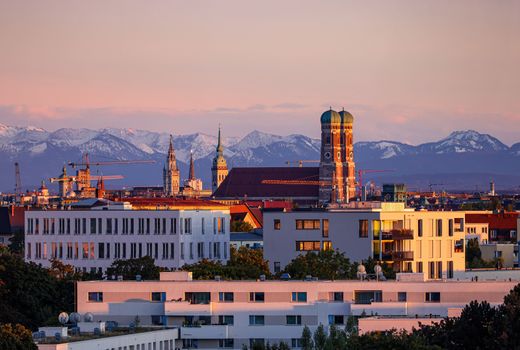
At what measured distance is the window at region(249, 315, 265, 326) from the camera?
82.1m

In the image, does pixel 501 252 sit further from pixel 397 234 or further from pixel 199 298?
pixel 199 298

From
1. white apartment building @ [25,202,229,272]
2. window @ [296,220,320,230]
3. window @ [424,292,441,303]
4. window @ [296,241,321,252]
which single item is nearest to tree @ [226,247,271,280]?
window @ [296,241,321,252]

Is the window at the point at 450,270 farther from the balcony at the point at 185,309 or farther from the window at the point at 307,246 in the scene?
the balcony at the point at 185,309

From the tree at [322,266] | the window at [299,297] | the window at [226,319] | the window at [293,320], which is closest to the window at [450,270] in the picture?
the tree at [322,266]

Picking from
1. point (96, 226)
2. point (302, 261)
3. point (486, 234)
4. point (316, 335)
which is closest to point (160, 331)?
point (316, 335)

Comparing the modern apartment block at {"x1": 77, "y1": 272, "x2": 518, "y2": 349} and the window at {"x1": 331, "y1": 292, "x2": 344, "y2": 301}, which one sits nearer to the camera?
the modern apartment block at {"x1": 77, "y1": 272, "x2": 518, "y2": 349}

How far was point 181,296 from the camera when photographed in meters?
83.5

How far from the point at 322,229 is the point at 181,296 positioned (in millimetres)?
39399

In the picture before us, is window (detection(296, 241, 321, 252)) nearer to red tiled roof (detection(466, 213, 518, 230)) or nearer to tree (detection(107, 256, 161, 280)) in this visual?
tree (detection(107, 256, 161, 280))

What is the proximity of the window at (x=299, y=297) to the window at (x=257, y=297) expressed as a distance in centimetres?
127

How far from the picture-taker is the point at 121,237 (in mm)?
132625

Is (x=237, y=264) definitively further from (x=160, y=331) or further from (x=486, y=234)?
(x=486, y=234)

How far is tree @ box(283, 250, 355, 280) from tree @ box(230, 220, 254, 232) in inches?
2634

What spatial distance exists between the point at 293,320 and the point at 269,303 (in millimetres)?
1240
